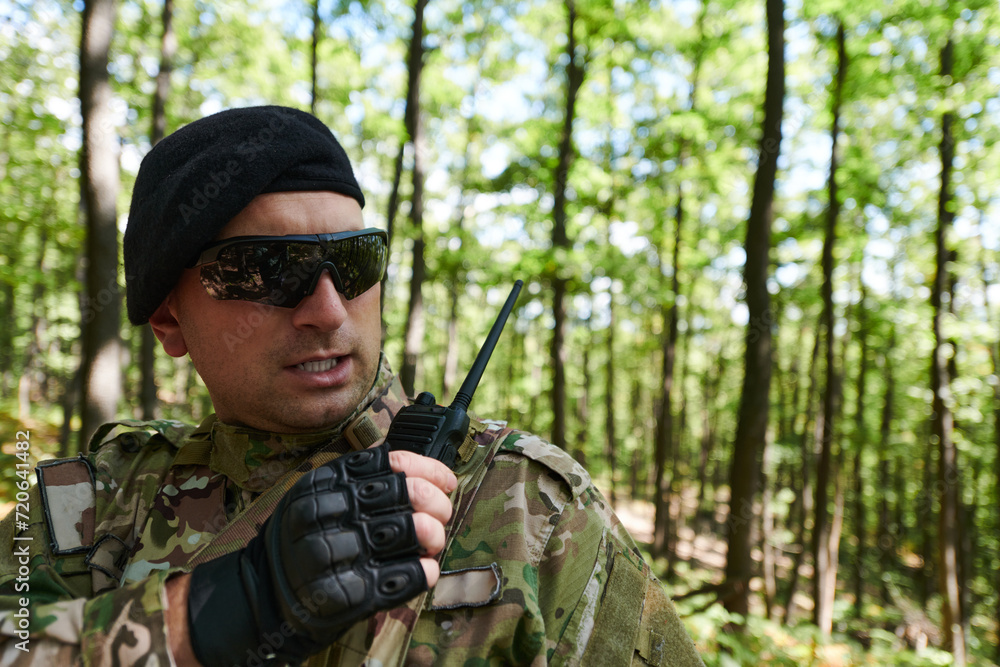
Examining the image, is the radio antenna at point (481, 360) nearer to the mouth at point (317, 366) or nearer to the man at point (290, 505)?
the man at point (290, 505)

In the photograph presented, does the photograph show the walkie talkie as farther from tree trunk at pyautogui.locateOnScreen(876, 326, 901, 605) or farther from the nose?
tree trunk at pyautogui.locateOnScreen(876, 326, 901, 605)

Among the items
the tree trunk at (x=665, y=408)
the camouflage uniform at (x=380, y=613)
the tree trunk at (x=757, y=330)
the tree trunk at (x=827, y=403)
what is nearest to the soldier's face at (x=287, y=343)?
the camouflage uniform at (x=380, y=613)

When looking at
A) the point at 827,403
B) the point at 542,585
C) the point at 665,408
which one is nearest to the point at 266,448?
the point at 542,585

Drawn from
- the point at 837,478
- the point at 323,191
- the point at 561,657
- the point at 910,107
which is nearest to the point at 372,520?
the point at 561,657

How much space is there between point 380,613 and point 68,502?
107cm

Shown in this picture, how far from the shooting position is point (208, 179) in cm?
144

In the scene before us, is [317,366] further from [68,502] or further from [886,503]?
[886,503]

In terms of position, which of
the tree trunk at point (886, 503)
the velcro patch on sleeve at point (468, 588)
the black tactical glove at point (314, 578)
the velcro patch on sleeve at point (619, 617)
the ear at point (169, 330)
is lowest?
the tree trunk at point (886, 503)

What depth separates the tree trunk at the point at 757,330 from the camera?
6.04m

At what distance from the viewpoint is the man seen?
1.02 m

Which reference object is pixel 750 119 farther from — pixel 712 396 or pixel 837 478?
pixel 712 396

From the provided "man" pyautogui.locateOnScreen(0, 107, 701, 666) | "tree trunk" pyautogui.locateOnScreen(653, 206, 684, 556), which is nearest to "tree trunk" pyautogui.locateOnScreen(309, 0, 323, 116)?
"tree trunk" pyautogui.locateOnScreen(653, 206, 684, 556)

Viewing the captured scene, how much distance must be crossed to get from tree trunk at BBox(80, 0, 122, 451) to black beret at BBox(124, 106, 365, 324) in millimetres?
4196

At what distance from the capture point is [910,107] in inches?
413
